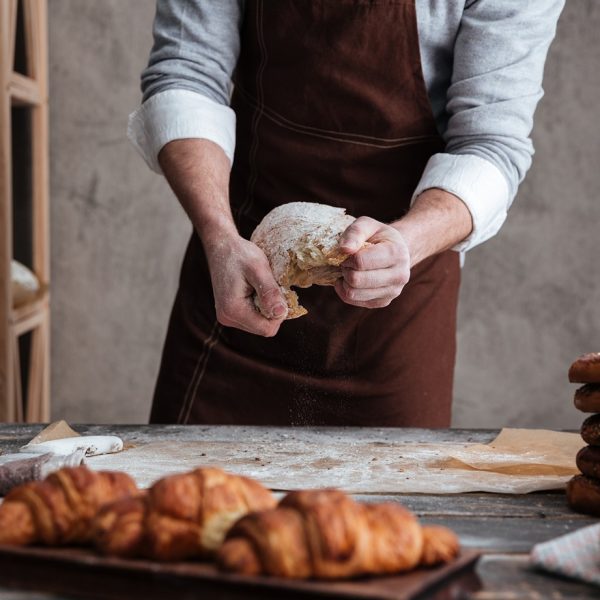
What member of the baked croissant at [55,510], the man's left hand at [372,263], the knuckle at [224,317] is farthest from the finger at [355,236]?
the baked croissant at [55,510]

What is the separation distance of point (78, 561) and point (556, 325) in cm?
264

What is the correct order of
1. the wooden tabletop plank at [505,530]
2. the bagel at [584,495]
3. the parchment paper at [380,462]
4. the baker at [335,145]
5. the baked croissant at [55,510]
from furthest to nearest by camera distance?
the baker at [335,145] → the parchment paper at [380,462] → the bagel at [584,495] → the wooden tabletop plank at [505,530] → the baked croissant at [55,510]

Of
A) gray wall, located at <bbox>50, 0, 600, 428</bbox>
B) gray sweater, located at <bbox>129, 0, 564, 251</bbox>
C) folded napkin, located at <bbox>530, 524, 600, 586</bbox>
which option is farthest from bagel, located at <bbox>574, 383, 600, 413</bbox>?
gray wall, located at <bbox>50, 0, 600, 428</bbox>

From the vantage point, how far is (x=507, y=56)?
66.2 inches

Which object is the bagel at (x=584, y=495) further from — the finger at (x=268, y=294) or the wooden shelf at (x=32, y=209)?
the wooden shelf at (x=32, y=209)

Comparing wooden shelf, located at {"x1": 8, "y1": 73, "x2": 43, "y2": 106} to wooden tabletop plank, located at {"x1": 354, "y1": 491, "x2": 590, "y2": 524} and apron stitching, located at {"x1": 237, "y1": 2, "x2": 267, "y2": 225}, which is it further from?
wooden tabletop plank, located at {"x1": 354, "y1": 491, "x2": 590, "y2": 524}

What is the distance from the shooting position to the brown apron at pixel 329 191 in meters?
1.71

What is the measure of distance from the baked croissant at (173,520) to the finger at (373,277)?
2.13 ft

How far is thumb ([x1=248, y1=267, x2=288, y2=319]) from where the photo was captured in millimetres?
1389

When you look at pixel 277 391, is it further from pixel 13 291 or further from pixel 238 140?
pixel 13 291

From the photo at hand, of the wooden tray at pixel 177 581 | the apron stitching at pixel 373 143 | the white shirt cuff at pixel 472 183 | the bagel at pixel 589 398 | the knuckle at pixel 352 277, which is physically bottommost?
the wooden tray at pixel 177 581

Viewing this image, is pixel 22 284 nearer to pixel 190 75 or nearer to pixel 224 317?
pixel 190 75

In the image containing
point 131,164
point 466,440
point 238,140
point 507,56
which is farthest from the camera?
point 131,164

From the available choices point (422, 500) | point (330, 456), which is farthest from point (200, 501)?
point (330, 456)
